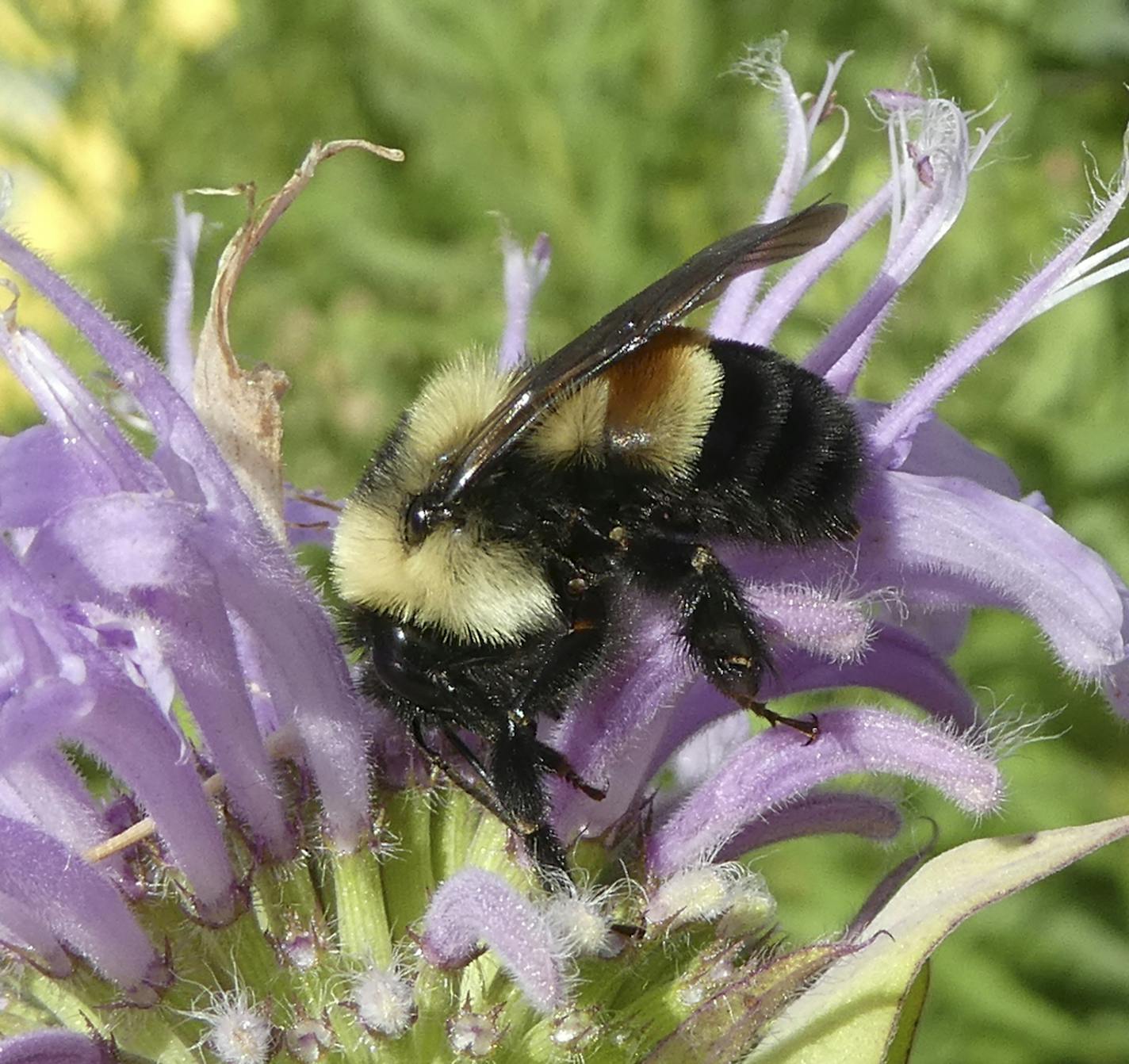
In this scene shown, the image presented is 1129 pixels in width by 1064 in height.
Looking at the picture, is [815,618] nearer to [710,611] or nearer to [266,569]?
[710,611]

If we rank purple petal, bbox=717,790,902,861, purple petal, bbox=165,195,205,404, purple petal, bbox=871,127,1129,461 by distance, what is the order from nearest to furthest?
purple petal, bbox=871,127,1129,461 → purple petal, bbox=717,790,902,861 → purple petal, bbox=165,195,205,404

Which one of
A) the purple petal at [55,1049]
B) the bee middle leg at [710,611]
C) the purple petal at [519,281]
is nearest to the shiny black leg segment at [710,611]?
the bee middle leg at [710,611]

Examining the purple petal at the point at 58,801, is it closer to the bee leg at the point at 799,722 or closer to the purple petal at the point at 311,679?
the purple petal at the point at 311,679

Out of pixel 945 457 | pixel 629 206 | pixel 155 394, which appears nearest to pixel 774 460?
pixel 945 457

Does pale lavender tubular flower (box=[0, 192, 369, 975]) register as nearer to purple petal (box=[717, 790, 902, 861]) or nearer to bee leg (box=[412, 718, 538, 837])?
bee leg (box=[412, 718, 538, 837])

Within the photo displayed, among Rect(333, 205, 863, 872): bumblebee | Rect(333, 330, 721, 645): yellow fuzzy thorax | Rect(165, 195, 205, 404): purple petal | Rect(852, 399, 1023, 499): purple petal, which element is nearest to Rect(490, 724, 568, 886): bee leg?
Rect(333, 205, 863, 872): bumblebee

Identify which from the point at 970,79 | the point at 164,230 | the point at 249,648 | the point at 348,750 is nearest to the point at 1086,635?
the point at 348,750
